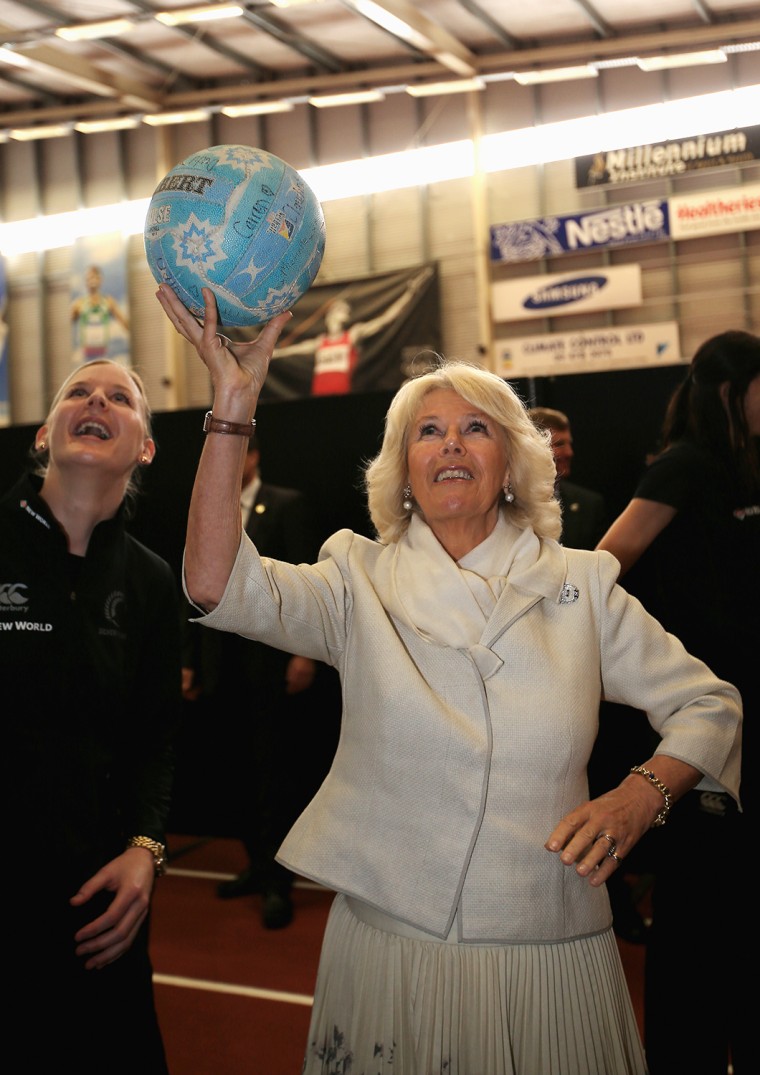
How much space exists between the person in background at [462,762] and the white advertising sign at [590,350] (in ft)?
30.2

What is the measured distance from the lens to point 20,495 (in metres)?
2.23

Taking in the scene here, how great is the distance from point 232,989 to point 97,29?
31.6 feet

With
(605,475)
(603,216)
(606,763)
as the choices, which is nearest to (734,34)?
(603,216)

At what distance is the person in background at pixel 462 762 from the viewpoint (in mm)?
1740

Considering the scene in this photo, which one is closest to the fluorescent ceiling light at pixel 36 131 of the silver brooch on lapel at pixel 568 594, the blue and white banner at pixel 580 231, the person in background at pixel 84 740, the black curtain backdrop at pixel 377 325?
the black curtain backdrop at pixel 377 325

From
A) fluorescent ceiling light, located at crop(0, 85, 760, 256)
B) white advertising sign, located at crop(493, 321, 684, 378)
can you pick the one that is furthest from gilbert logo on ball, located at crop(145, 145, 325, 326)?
fluorescent ceiling light, located at crop(0, 85, 760, 256)

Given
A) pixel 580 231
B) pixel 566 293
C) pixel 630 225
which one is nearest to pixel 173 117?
pixel 580 231

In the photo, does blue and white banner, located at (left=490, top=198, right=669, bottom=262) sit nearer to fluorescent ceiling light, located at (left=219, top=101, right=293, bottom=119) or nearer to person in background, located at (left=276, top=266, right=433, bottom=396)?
person in background, located at (left=276, top=266, right=433, bottom=396)

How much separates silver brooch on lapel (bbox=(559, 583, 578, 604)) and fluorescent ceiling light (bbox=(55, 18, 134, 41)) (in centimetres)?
1011

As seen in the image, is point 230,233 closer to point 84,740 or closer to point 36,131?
point 84,740

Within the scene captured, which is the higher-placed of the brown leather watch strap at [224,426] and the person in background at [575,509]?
the brown leather watch strap at [224,426]

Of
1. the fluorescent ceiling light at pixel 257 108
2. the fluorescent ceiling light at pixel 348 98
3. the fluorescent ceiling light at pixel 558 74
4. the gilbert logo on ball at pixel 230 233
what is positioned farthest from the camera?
the fluorescent ceiling light at pixel 257 108

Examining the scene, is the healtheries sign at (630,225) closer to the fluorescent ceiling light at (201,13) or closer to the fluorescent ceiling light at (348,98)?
the fluorescent ceiling light at (348,98)

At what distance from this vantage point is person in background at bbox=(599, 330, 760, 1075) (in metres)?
2.44
